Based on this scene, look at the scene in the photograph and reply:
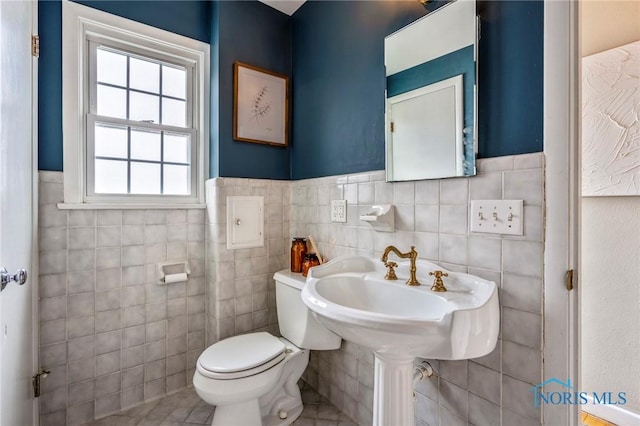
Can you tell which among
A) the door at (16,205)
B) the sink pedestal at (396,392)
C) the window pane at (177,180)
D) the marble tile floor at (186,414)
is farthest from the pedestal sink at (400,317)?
the window pane at (177,180)

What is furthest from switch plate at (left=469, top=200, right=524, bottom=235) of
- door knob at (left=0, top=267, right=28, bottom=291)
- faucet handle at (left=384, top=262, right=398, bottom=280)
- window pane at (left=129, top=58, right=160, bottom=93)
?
window pane at (left=129, top=58, right=160, bottom=93)

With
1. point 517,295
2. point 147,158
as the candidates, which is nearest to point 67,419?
point 147,158

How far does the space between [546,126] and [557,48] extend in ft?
0.76

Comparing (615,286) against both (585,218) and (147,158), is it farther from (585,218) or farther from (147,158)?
(147,158)

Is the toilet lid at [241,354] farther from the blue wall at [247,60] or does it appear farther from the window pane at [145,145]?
the window pane at [145,145]

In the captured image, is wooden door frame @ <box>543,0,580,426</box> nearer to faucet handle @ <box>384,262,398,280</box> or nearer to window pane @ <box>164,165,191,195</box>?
faucet handle @ <box>384,262,398,280</box>

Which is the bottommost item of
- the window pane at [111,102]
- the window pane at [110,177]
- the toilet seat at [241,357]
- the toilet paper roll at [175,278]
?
the toilet seat at [241,357]

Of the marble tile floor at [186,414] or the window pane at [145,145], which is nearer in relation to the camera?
the marble tile floor at [186,414]

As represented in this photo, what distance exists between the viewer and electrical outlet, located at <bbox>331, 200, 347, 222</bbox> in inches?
63.9

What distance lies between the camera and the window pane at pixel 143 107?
1.77 m

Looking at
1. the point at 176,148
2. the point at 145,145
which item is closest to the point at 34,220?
the point at 145,145

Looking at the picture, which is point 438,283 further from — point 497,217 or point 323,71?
point 323,71

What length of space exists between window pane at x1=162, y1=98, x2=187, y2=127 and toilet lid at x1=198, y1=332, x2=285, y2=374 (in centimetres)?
138

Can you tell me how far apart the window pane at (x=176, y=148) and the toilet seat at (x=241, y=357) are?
1162 mm
